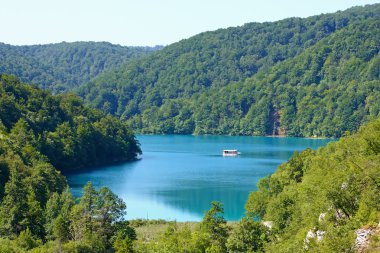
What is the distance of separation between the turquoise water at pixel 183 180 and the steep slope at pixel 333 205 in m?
18.3

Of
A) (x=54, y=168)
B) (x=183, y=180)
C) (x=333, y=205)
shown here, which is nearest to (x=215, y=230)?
(x=333, y=205)

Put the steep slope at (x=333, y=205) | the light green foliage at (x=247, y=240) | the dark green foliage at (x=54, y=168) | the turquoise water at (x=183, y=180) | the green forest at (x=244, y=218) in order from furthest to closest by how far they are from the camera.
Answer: the turquoise water at (x=183, y=180) < the dark green foliage at (x=54, y=168) < the light green foliage at (x=247, y=240) < the green forest at (x=244, y=218) < the steep slope at (x=333, y=205)

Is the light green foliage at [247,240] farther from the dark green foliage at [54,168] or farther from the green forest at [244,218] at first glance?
the dark green foliage at [54,168]

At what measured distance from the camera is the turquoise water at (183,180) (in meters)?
65.1

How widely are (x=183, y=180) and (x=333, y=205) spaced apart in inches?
2152

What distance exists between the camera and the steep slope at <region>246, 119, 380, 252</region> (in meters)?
27.6

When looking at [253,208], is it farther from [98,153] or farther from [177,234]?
[98,153]

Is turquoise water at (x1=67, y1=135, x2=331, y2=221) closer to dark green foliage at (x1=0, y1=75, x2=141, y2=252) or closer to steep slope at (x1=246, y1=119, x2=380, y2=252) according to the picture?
dark green foliage at (x1=0, y1=75, x2=141, y2=252)

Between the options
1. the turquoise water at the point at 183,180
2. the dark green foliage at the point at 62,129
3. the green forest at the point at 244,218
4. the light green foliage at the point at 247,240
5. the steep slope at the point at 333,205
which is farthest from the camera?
the dark green foliage at the point at 62,129

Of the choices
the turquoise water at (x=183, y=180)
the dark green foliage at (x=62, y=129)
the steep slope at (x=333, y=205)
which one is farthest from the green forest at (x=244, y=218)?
the dark green foliage at (x=62, y=129)

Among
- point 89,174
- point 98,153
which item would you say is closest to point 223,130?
point 98,153

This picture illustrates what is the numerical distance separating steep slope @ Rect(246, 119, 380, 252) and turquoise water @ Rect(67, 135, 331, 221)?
18.3m

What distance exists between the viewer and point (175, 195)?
73188 mm

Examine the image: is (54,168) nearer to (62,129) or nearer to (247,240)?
(62,129)
